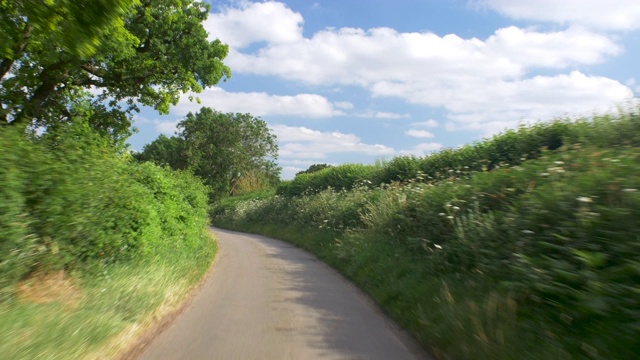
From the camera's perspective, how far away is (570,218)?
240 inches

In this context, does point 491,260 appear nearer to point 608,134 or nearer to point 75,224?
point 608,134

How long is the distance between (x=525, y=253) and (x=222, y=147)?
57.8m

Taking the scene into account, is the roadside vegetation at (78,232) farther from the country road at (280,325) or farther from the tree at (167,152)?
the tree at (167,152)

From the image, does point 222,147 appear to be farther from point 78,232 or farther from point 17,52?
point 78,232

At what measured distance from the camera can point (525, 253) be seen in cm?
645

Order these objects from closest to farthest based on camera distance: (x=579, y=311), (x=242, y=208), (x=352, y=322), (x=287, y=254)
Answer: (x=579, y=311)
(x=352, y=322)
(x=287, y=254)
(x=242, y=208)

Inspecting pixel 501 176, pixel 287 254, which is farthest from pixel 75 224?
pixel 287 254

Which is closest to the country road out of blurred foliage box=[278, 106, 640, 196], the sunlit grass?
the sunlit grass

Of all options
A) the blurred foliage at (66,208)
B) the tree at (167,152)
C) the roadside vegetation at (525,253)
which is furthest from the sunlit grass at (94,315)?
the tree at (167,152)

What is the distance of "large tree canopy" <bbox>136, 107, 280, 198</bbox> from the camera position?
62250 mm

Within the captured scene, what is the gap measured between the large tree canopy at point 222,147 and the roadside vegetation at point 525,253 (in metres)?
50.4

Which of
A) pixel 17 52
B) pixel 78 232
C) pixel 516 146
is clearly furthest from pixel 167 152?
pixel 78 232

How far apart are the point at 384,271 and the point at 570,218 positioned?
4.93 metres

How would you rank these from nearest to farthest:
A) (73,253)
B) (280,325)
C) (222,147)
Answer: (73,253) → (280,325) → (222,147)
